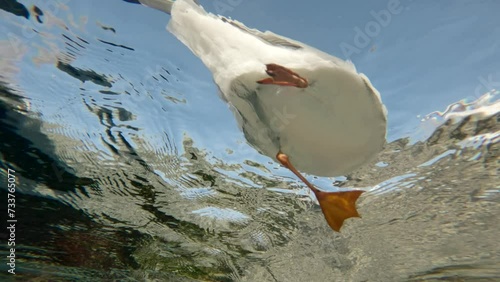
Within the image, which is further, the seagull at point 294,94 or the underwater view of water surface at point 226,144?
the underwater view of water surface at point 226,144

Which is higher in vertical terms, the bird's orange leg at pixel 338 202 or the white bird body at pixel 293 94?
the white bird body at pixel 293 94

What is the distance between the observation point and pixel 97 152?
288 inches

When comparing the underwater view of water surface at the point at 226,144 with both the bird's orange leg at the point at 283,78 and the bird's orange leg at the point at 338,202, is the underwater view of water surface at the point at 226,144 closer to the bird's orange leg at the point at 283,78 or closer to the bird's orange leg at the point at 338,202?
the bird's orange leg at the point at 283,78

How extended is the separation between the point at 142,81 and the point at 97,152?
2.62 metres

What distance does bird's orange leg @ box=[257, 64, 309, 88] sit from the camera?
3.42 m

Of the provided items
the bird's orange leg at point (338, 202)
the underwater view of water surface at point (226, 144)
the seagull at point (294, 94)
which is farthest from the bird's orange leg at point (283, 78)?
the bird's orange leg at point (338, 202)

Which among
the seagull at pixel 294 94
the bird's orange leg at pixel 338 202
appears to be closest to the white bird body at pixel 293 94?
the seagull at pixel 294 94

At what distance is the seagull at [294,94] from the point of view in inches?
138

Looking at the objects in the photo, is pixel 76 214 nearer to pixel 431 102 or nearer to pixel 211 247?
pixel 211 247

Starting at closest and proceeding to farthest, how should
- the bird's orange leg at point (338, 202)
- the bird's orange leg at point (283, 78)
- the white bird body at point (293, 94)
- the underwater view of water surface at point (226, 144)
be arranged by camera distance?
1. the bird's orange leg at point (283, 78)
2. the white bird body at point (293, 94)
3. the bird's orange leg at point (338, 202)
4. the underwater view of water surface at point (226, 144)

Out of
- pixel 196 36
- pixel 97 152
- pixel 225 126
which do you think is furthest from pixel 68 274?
pixel 196 36

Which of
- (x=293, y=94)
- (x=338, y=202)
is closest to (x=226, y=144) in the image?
(x=293, y=94)

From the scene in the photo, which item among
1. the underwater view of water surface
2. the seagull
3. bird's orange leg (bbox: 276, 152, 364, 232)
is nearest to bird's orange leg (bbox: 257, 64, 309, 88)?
the seagull

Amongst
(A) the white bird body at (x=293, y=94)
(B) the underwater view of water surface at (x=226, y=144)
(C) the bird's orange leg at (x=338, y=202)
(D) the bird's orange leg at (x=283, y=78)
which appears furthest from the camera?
(B) the underwater view of water surface at (x=226, y=144)
